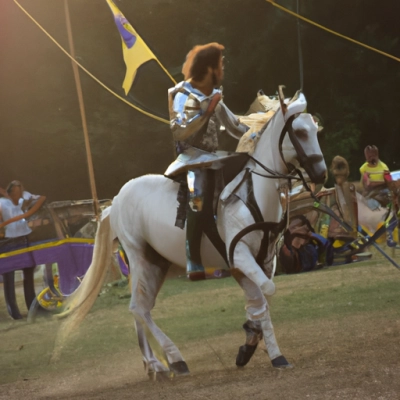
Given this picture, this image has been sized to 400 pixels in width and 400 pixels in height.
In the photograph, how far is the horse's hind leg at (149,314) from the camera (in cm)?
549

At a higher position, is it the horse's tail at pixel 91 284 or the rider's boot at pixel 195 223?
the rider's boot at pixel 195 223

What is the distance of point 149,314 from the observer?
227 inches

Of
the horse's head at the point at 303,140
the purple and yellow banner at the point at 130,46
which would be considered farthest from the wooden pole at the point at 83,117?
the horse's head at the point at 303,140

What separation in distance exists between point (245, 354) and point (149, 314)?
709mm

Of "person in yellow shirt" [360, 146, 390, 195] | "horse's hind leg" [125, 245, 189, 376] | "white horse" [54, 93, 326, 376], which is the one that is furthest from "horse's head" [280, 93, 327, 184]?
"person in yellow shirt" [360, 146, 390, 195]

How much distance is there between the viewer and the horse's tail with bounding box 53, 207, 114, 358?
6.12 metres

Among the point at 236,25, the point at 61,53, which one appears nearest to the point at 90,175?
the point at 61,53

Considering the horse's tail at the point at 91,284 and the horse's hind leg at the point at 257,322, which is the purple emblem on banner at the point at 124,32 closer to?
the horse's tail at the point at 91,284

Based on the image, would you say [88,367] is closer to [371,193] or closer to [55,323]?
[55,323]

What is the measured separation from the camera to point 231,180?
5387 millimetres

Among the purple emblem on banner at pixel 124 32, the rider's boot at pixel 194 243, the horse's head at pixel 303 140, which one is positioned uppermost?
the purple emblem on banner at pixel 124 32

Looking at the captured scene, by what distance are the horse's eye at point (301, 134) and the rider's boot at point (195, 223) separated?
624 millimetres

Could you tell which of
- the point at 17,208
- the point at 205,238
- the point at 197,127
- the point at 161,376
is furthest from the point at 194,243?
the point at 17,208

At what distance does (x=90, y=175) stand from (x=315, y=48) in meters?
2.73
